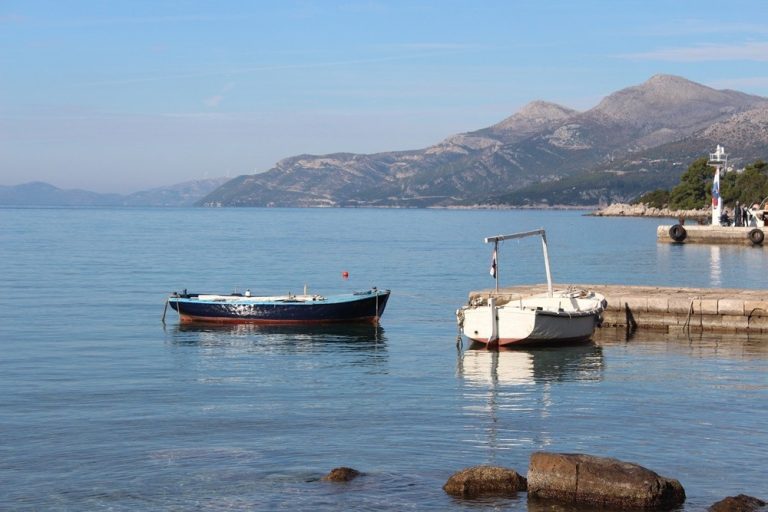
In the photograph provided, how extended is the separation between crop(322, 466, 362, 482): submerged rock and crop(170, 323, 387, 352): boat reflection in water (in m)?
20.3

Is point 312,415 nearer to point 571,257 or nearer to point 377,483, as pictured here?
point 377,483

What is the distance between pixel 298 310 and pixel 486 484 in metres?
28.9

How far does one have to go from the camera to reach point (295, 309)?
157ft

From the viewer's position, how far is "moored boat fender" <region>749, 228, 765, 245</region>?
11606 centimetres

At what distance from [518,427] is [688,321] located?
66.4 ft

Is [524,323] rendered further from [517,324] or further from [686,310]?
[686,310]

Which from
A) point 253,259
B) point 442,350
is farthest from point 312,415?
point 253,259

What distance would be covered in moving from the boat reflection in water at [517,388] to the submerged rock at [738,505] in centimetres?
547

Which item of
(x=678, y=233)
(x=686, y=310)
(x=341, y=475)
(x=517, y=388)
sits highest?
(x=678, y=233)

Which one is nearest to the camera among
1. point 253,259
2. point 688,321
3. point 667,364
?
point 667,364

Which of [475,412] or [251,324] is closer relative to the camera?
[475,412]

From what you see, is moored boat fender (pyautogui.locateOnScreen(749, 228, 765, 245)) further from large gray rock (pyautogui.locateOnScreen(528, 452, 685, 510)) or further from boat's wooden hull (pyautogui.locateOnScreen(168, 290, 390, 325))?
large gray rock (pyautogui.locateOnScreen(528, 452, 685, 510))

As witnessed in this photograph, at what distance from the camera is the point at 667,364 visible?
1438 inches

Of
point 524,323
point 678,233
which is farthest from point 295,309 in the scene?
point 678,233
